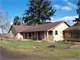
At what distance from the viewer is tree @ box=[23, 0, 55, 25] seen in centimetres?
9224

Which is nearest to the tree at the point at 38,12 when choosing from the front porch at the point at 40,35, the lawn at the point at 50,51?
the front porch at the point at 40,35

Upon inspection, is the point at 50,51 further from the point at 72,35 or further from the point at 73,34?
the point at 72,35

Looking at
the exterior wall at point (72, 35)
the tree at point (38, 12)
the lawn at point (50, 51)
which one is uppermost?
the tree at point (38, 12)

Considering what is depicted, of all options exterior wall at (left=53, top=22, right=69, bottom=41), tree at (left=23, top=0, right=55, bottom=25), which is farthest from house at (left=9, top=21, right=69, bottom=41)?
tree at (left=23, top=0, right=55, bottom=25)

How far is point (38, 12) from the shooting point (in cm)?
9319

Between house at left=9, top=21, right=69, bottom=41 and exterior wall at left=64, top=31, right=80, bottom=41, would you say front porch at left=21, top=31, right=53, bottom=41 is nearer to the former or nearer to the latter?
house at left=9, top=21, right=69, bottom=41

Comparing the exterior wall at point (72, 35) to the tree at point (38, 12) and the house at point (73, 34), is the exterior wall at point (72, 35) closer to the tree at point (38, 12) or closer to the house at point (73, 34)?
the house at point (73, 34)

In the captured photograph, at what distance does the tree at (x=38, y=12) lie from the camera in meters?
92.2

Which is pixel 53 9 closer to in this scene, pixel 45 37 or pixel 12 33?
pixel 12 33

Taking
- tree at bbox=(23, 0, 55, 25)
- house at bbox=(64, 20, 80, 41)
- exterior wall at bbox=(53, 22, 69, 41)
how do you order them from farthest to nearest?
tree at bbox=(23, 0, 55, 25), exterior wall at bbox=(53, 22, 69, 41), house at bbox=(64, 20, 80, 41)

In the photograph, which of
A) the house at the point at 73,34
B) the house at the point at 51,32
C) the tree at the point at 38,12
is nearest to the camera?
the house at the point at 73,34

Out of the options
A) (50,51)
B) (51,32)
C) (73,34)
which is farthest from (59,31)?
(50,51)

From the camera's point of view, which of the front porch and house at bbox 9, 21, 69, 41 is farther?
the front porch

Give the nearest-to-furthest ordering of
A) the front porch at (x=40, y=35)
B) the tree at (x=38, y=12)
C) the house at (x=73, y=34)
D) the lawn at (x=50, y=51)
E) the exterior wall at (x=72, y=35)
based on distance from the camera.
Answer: the lawn at (x=50, y=51) < the house at (x=73, y=34) < the exterior wall at (x=72, y=35) < the front porch at (x=40, y=35) < the tree at (x=38, y=12)
